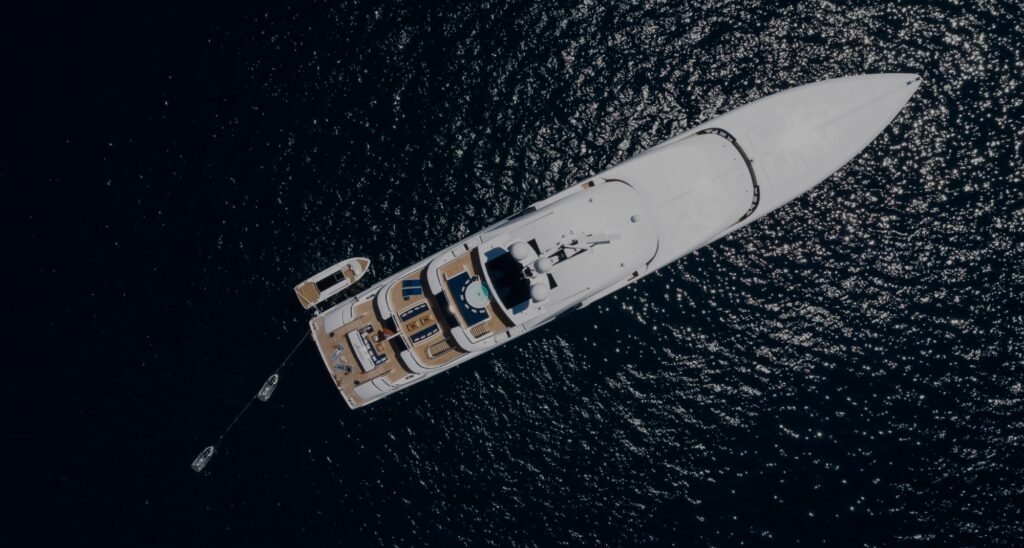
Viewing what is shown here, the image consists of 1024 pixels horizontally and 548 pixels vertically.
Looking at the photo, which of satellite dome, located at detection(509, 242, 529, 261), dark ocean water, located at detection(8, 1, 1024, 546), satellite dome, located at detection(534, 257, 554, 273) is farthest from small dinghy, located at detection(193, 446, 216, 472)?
satellite dome, located at detection(534, 257, 554, 273)

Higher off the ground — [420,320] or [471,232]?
[471,232]

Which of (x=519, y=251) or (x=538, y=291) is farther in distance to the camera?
(x=538, y=291)

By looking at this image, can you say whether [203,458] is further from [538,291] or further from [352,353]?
[538,291]

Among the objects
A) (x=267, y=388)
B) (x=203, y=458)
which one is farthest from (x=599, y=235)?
(x=203, y=458)

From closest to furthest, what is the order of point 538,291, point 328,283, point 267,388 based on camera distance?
point 538,291 → point 328,283 → point 267,388

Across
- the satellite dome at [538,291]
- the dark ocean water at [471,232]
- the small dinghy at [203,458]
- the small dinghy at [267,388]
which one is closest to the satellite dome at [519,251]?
the satellite dome at [538,291]

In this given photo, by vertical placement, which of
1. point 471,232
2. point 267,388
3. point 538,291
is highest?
point 471,232

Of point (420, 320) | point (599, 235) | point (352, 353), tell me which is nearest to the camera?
point (599, 235)

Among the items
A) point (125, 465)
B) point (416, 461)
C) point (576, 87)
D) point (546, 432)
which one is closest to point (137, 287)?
point (125, 465)

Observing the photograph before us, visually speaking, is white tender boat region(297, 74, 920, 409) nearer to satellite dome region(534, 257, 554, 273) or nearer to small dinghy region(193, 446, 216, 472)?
satellite dome region(534, 257, 554, 273)
